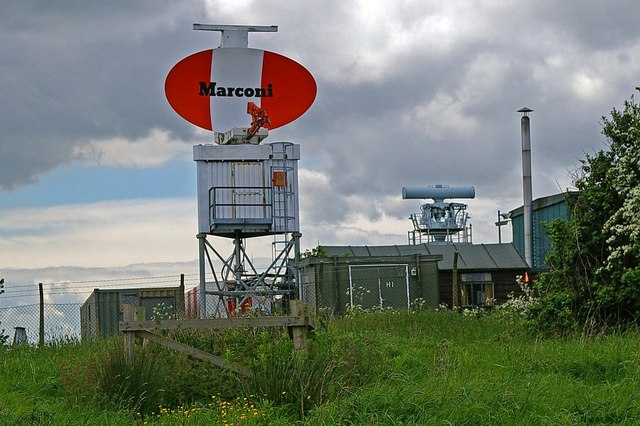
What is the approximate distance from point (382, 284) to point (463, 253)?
569cm

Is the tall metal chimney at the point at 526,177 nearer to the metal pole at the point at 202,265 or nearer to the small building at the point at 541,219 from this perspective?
the small building at the point at 541,219

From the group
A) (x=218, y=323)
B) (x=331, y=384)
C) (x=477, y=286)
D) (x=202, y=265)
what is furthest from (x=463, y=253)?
(x=331, y=384)

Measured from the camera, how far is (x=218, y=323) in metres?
13.2

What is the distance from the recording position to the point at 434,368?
14.3 m

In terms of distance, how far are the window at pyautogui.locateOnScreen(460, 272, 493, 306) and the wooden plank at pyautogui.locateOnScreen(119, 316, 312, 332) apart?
21736 millimetres

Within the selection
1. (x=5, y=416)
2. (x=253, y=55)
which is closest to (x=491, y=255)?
(x=253, y=55)

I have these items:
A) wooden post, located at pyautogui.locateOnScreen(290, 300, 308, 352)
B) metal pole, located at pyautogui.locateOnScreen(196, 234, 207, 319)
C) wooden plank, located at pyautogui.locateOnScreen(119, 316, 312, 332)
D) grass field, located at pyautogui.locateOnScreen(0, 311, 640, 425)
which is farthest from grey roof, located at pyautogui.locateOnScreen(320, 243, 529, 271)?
wooden plank, located at pyautogui.locateOnScreen(119, 316, 312, 332)

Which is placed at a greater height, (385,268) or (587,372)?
A: (385,268)

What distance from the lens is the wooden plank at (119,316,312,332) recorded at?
13.1 meters

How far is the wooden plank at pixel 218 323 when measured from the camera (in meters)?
13.1

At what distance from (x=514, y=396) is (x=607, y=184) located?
994cm

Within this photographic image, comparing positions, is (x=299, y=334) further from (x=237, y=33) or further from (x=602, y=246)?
(x=237, y=33)

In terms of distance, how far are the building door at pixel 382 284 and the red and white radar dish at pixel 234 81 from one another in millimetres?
5950

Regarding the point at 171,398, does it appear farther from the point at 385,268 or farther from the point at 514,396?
the point at 385,268
